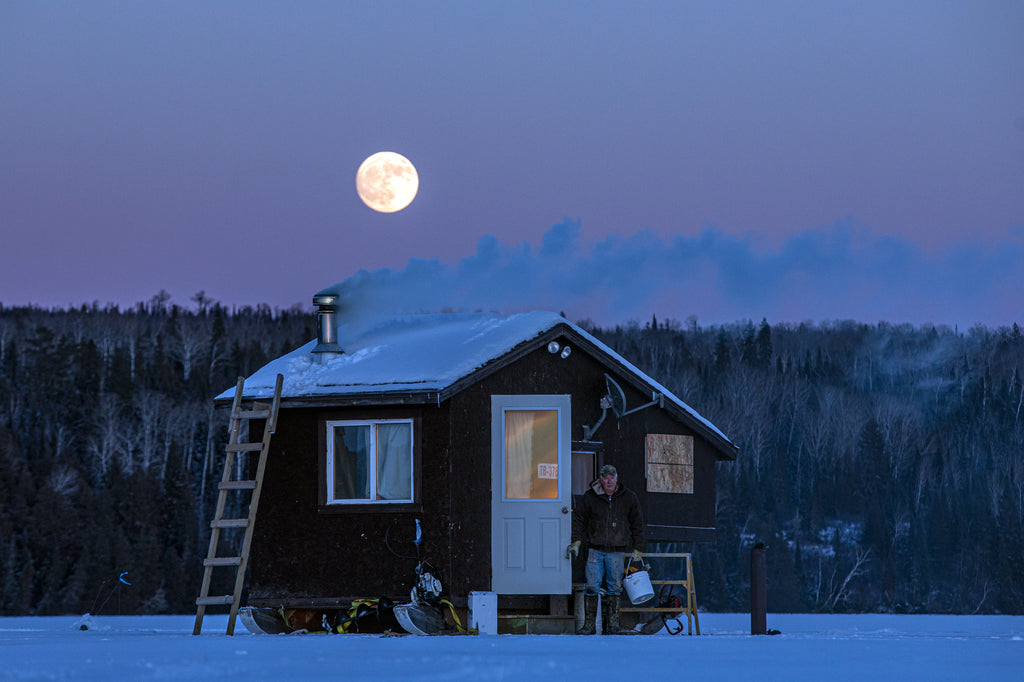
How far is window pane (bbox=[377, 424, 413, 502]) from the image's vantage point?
17.3 meters

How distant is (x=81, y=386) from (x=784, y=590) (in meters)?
35.3

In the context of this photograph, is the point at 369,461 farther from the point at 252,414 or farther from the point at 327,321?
the point at 327,321

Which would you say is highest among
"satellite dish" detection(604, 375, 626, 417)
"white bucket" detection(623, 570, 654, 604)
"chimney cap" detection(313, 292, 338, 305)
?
"chimney cap" detection(313, 292, 338, 305)

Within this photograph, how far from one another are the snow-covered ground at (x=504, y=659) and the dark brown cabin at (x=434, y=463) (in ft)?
9.43

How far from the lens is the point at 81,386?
2968 inches

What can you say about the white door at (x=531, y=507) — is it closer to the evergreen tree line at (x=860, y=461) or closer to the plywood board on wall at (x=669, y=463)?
the plywood board on wall at (x=669, y=463)

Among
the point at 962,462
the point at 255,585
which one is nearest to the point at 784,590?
the point at 962,462

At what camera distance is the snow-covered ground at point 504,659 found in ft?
33.0

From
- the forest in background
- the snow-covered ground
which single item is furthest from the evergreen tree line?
the snow-covered ground

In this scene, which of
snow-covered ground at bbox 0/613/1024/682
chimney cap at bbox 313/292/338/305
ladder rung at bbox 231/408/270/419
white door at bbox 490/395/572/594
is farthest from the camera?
chimney cap at bbox 313/292/338/305

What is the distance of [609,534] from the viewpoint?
1612cm

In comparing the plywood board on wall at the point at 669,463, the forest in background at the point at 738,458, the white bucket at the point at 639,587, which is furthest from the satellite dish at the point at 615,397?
the forest in background at the point at 738,458

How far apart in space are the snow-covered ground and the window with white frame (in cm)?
329

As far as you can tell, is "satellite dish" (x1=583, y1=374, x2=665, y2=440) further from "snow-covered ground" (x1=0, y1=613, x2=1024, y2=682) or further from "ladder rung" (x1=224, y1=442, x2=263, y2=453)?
"snow-covered ground" (x1=0, y1=613, x2=1024, y2=682)
